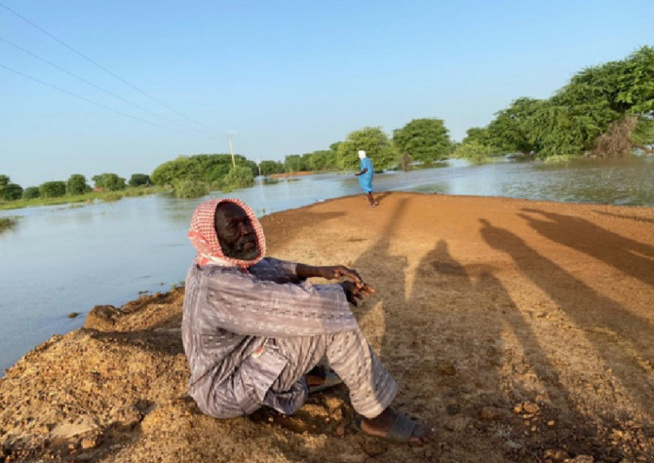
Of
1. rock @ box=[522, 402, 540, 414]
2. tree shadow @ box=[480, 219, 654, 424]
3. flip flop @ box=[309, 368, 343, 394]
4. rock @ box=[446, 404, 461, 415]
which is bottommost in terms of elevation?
tree shadow @ box=[480, 219, 654, 424]

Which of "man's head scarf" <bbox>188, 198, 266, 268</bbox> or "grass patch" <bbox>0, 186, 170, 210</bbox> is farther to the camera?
"grass patch" <bbox>0, 186, 170, 210</bbox>

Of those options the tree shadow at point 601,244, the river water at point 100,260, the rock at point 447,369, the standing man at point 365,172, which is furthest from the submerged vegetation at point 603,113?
the rock at point 447,369

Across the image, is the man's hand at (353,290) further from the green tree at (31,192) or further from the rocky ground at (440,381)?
the green tree at (31,192)

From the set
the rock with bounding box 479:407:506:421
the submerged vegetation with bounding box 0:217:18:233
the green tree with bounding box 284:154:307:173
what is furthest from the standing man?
the green tree with bounding box 284:154:307:173

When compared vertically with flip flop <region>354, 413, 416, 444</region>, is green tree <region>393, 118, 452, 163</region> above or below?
above

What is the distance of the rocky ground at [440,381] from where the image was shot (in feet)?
6.31

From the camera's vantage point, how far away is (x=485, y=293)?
14.6ft

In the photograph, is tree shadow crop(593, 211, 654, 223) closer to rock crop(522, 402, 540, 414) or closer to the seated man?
rock crop(522, 402, 540, 414)

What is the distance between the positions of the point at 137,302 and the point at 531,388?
18.1 ft

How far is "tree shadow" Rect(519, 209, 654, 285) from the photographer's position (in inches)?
194

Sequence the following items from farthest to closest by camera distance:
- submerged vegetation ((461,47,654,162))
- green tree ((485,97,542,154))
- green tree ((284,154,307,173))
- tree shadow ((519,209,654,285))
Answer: green tree ((284,154,307,173)) → green tree ((485,97,542,154)) → submerged vegetation ((461,47,654,162)) → tree shadow ((519,209,654,285))

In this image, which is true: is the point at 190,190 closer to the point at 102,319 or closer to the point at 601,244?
the point at 102,319

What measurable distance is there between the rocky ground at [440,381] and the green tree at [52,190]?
77.6m

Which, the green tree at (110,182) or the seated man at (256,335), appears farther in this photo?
A: the green tree at (110,182)
